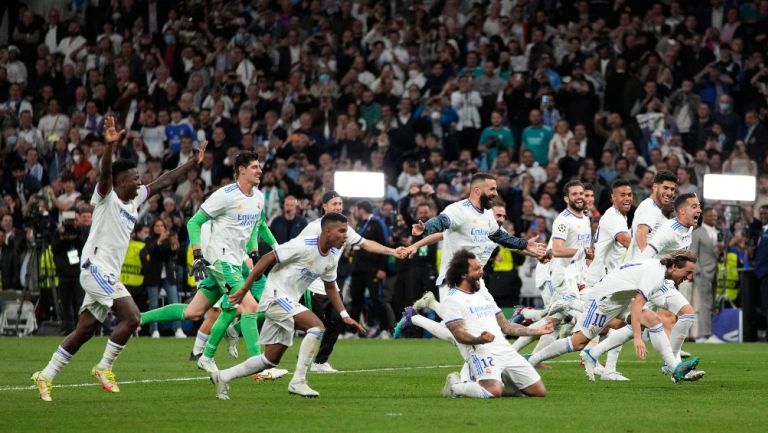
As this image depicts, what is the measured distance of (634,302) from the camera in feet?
48.5

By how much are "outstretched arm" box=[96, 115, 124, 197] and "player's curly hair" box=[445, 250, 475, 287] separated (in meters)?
3.41

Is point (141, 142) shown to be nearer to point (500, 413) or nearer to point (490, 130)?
point (490, 130)

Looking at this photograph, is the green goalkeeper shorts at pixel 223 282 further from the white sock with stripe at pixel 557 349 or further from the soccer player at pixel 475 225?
the white sock with stripe at pixel 557 349

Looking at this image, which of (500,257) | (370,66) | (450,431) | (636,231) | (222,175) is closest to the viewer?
(450,431)

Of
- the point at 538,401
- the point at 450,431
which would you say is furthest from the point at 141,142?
the point at 450,431

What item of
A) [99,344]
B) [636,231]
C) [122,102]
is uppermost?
[122,102]

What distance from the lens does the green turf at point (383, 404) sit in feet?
35.5

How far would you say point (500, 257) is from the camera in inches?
1061

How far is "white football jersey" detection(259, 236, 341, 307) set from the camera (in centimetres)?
1311

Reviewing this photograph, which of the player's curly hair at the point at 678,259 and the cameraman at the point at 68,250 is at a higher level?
the player's curly hair at the point at 678,259

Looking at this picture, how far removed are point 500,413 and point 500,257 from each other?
50.4 feet

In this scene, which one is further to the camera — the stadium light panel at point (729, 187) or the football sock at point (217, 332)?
the stadium light panel at point (729, 187)


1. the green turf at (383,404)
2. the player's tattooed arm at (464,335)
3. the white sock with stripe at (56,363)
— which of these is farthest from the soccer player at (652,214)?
the white sock with stripe at (56,363)

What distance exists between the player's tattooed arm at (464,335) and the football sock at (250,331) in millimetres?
3327
